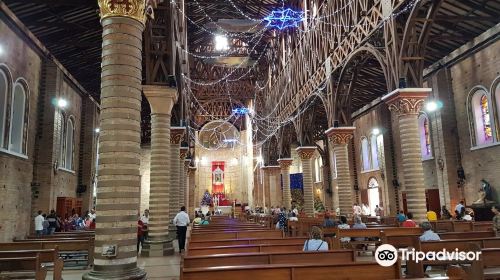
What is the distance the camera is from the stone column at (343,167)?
17.1 m

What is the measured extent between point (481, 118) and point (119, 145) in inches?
620

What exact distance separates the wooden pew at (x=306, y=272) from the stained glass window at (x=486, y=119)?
13946mm

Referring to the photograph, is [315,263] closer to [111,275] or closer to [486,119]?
[111,275]

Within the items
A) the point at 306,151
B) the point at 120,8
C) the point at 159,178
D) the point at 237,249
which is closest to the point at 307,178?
the point at 306,151

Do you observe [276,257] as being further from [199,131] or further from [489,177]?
[199,131]

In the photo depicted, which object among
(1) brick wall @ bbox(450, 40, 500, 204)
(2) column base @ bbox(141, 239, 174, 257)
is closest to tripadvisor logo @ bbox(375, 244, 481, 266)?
(2) column base @ bbox(141, 239, 174, 257)

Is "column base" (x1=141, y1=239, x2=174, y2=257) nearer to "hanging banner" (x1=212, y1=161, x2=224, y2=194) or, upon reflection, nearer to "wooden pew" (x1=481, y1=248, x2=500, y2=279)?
"wooden pew" (x1=481, y1=248, x2=500, y2=279)

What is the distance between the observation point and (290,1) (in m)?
26.5

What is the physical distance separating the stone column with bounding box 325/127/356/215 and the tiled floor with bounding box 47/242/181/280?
842cm

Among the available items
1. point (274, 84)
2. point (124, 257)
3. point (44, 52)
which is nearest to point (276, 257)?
point (124, 257)

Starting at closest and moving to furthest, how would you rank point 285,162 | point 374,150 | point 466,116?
point 466,116
point 374,150
point 285,162

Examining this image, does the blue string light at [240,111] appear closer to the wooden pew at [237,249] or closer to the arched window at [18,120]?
the arched window at [18,120]

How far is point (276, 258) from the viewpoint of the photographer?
6246 mm

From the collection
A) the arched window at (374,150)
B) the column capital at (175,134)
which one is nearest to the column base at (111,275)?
the column capital at (175,134)
